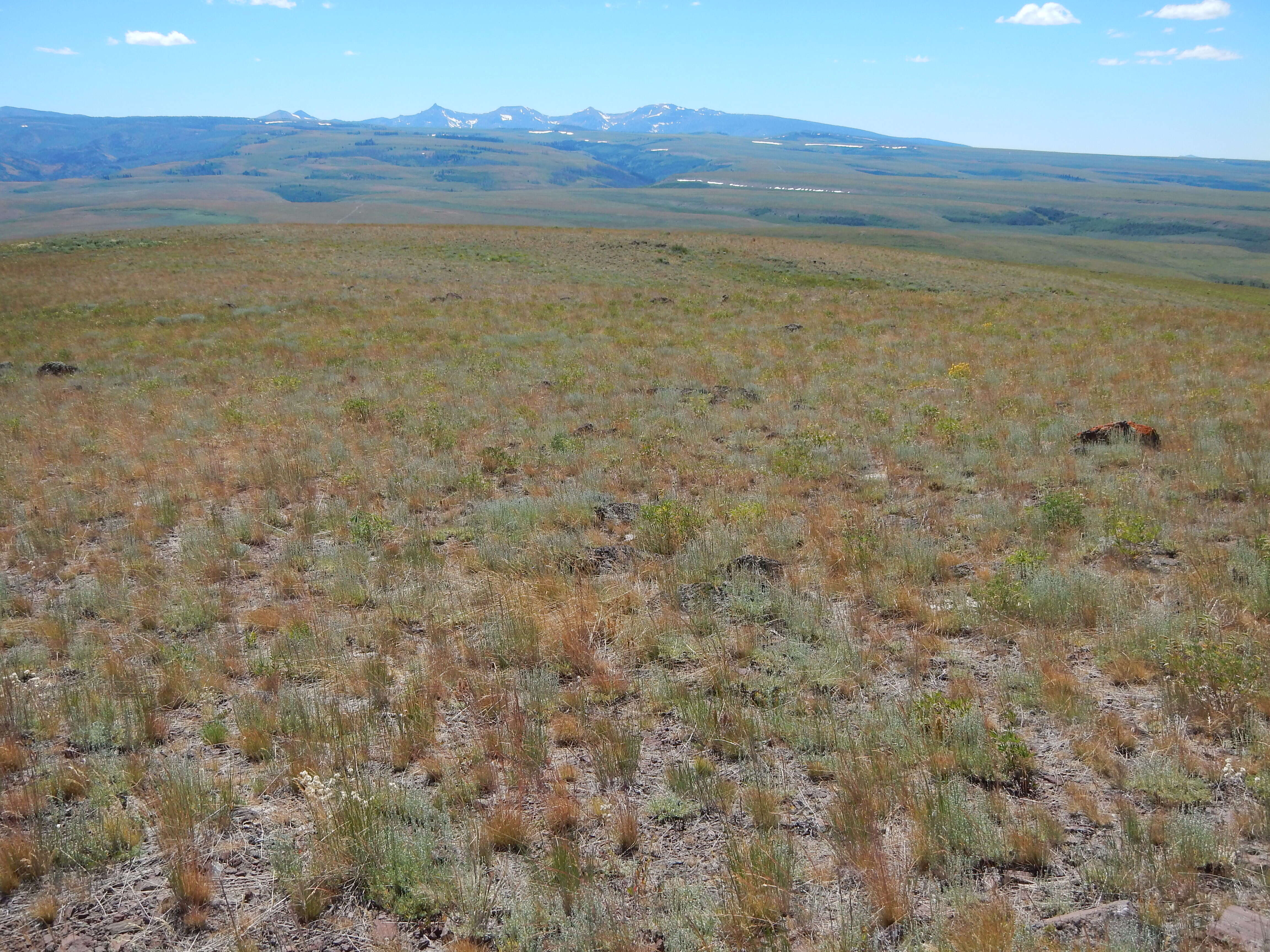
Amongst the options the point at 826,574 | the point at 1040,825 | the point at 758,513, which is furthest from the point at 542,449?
the point at 1040,825

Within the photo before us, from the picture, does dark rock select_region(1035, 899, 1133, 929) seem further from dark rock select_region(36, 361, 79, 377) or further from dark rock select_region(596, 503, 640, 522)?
dark rock select_region(36, 361, 79, 377)

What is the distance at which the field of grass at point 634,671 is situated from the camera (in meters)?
3.63

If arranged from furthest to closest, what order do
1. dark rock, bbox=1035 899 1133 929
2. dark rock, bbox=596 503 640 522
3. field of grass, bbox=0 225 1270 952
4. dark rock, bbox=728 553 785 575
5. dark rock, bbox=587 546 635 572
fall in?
dark rock, bbox=596 503 640 522
dark rock, bbox=587 546 635 572
dark rock, bbox=728 553 785 575
field of grass, bbox=0 225 1270 952
dark rock, bbox=1035 899 1133 929

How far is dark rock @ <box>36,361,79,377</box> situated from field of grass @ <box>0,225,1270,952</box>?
3.28m

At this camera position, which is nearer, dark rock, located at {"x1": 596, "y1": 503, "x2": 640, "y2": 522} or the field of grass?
the field of grass

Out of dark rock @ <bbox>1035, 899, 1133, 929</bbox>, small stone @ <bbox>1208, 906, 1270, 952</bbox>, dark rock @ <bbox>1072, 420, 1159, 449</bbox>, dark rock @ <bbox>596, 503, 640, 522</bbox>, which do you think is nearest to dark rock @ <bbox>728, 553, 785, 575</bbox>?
dark rock @ <bbox>596, 503, 640, 522</bbox>

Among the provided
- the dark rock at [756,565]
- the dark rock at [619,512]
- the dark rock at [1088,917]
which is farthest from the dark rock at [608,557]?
the dark rock at [1088,917]

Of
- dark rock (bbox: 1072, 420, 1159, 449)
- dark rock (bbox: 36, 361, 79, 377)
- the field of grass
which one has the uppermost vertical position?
dark rock (bbox: 1072, 420, 1159, 449)

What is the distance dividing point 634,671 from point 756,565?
6.42 feet

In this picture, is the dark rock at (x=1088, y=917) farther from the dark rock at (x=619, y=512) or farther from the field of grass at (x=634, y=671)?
the dark rock at (x=619, y=512)

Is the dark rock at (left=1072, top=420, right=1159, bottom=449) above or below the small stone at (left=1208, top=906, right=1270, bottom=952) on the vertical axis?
above

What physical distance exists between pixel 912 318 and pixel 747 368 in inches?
375

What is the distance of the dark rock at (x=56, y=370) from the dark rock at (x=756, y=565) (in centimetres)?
1656

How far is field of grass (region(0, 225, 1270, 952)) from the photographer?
3.63m
